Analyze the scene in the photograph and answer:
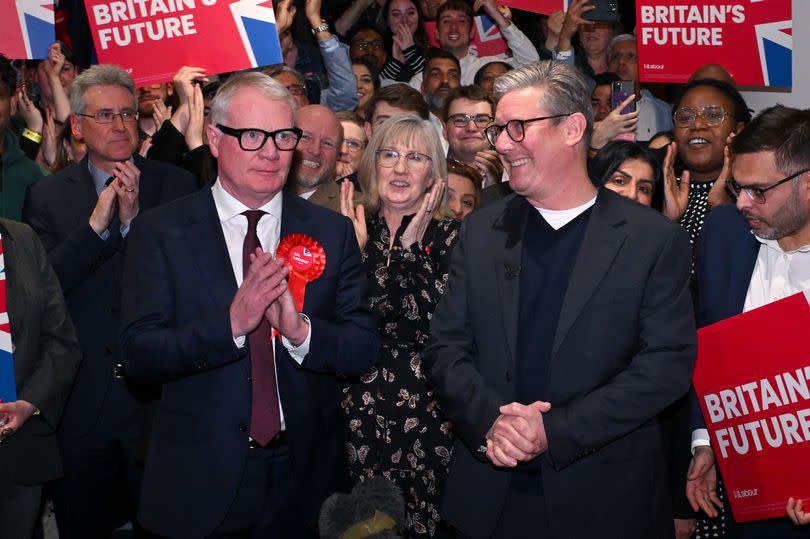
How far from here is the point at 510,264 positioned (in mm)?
3330

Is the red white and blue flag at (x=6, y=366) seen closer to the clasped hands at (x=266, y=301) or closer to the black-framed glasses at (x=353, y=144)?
the clasped hands at (x=266, y=301)

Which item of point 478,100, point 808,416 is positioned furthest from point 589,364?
point 478,100

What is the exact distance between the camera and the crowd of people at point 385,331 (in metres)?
3.20

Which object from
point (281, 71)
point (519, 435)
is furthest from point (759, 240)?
point (281, 71)

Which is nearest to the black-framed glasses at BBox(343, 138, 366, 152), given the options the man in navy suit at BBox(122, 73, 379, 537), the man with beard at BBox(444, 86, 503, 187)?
the man with beard at BBox(444, 86, 503, 187)

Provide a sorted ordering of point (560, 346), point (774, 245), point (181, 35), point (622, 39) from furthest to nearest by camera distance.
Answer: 1. point (622, 39)
2. point (181, 35)
3. point (774, 245)
4. point (560, 346)

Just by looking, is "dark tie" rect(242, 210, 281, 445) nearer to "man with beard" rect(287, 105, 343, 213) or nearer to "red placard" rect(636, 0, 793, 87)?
"man with beard" rect(287, 105, 343, 213)

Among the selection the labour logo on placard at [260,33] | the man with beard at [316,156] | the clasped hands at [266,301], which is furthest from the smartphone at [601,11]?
the clasped hands at [266,301]

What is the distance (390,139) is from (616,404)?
85.4 inches

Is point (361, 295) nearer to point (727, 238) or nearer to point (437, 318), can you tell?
point (437, 318)

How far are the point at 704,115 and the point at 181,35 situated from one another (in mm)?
2900

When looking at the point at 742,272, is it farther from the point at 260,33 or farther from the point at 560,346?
the point at 260,33

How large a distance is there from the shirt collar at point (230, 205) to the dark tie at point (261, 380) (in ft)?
0.33

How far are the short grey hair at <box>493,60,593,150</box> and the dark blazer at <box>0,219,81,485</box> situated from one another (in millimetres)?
2031
